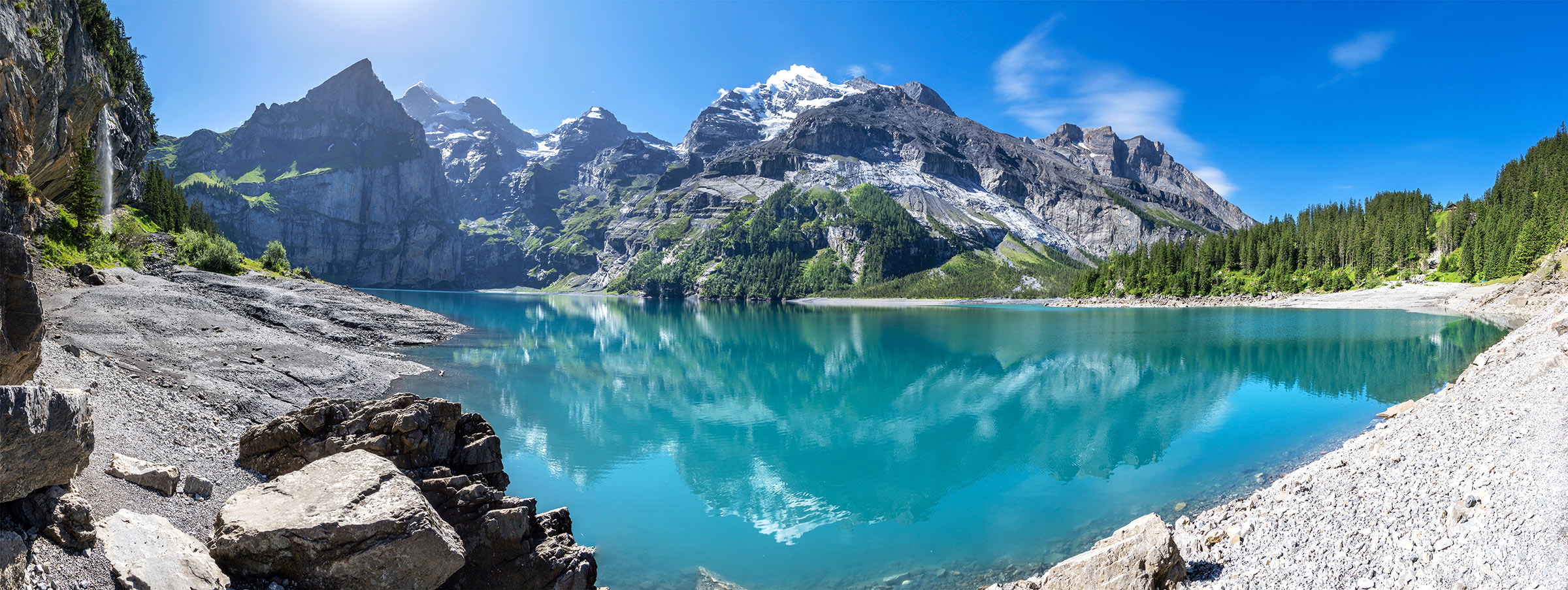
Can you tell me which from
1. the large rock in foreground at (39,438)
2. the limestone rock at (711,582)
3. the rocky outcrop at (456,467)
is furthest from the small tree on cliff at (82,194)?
the limestone rock at (711,582)

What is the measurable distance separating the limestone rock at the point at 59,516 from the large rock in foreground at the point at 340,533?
51.8 inches

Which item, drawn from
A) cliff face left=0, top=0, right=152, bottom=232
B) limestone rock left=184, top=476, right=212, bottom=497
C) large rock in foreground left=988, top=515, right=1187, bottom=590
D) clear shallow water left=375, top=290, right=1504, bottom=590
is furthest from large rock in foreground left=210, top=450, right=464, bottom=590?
cliff face left=0, top=0, right=152, bottom=232

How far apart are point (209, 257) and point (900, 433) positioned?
2286 inches

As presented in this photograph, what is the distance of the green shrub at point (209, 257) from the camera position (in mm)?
48406

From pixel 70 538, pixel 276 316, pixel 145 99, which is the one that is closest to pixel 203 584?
pixel 70 538

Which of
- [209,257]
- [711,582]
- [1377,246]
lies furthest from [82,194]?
[1377,246]

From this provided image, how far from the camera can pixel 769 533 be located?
16203 millimetres

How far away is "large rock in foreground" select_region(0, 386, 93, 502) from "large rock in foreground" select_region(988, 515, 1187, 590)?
12.8 meters

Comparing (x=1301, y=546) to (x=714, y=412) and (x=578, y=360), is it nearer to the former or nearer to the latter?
(x=714, y=412)

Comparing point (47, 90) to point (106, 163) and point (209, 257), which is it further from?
point (106, 163)

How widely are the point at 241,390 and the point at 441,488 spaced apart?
15295 millimetres

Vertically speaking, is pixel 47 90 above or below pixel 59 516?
above

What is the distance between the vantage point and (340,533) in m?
7.57

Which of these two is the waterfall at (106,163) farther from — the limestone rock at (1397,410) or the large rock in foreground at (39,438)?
the limestone rock at (1397,410)
